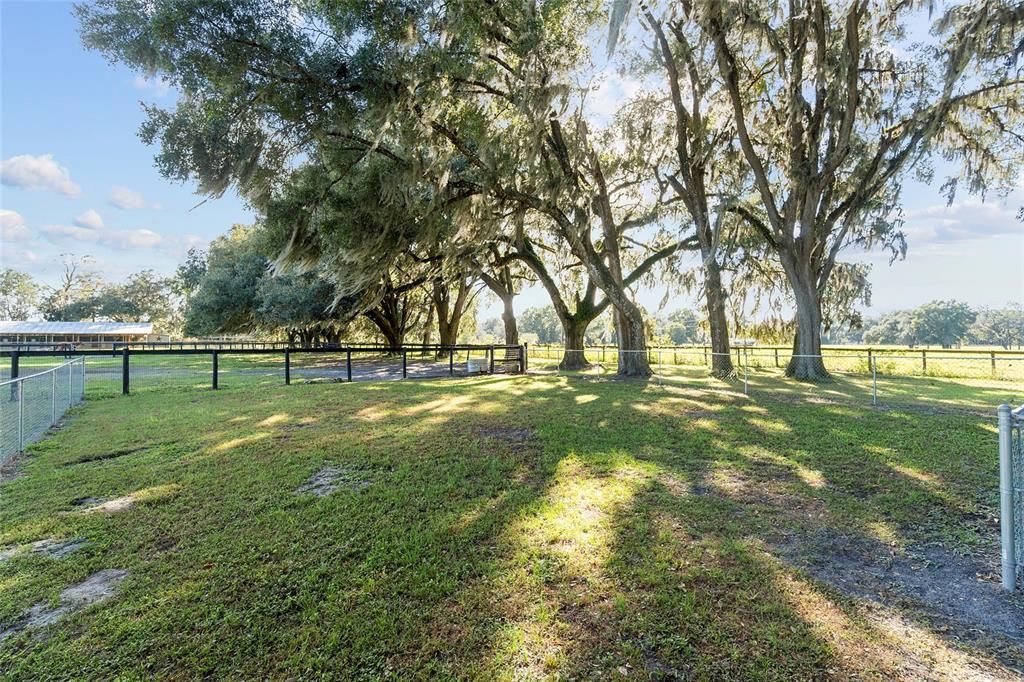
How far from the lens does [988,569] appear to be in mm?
2633

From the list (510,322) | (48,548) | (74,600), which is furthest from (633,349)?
(74,600)

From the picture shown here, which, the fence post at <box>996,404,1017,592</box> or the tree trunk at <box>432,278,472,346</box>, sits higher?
the tree trunk at <box>432,278,472,346</box>

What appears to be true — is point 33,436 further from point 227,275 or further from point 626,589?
point 227,275

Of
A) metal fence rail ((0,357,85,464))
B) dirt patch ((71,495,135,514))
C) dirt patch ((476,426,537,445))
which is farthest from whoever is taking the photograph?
dirt patch ((476,426,537,445))

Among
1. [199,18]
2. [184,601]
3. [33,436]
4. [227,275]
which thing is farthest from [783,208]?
[227,275]

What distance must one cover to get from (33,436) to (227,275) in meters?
19.4

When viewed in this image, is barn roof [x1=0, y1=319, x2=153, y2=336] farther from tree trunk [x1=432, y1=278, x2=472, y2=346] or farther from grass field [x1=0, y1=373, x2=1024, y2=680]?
grass field [x1=0, y1=373, x2=1024, y2=680]

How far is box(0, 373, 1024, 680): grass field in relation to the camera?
194 cm

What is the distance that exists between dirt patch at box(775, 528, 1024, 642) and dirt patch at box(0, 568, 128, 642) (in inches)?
144

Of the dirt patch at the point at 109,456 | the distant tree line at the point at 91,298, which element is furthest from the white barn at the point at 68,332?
the dirt patch at the point at 109,456

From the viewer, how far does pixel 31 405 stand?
5.61m

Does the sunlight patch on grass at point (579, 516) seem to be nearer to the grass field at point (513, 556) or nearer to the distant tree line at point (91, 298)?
the grass field at point (513, 556)

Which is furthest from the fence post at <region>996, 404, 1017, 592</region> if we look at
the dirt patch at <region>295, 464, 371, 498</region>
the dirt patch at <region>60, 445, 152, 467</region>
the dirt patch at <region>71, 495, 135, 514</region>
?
the dirt patch at <region>60, 445, 152, 467</region>

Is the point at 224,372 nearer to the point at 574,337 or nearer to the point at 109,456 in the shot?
the point at 109,456
